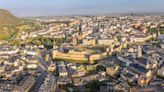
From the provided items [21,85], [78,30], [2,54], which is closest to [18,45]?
[2,54]

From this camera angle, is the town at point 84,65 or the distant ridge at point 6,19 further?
the distant ridge at point 6,19

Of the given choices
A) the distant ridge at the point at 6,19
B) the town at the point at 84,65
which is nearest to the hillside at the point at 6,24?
the distant ridge at the point at 6,19

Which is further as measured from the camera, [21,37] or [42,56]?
[21,37]

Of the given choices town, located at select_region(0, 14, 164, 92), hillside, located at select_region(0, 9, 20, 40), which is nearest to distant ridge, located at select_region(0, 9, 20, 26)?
hillside, located at select_region(0, 9, 20, 40)

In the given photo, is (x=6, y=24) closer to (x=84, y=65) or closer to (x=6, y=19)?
(x=6, y=19)

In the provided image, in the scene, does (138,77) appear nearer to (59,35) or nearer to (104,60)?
(104,60)

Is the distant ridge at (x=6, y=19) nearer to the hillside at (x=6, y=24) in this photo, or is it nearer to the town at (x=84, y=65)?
the hillside at (x=6, y=24)

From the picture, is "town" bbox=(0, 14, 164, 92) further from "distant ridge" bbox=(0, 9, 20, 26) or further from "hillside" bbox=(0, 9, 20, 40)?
"distant ridge" bbox=(0, 9, 20, 26)

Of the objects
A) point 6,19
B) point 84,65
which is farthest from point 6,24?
point 84,65
